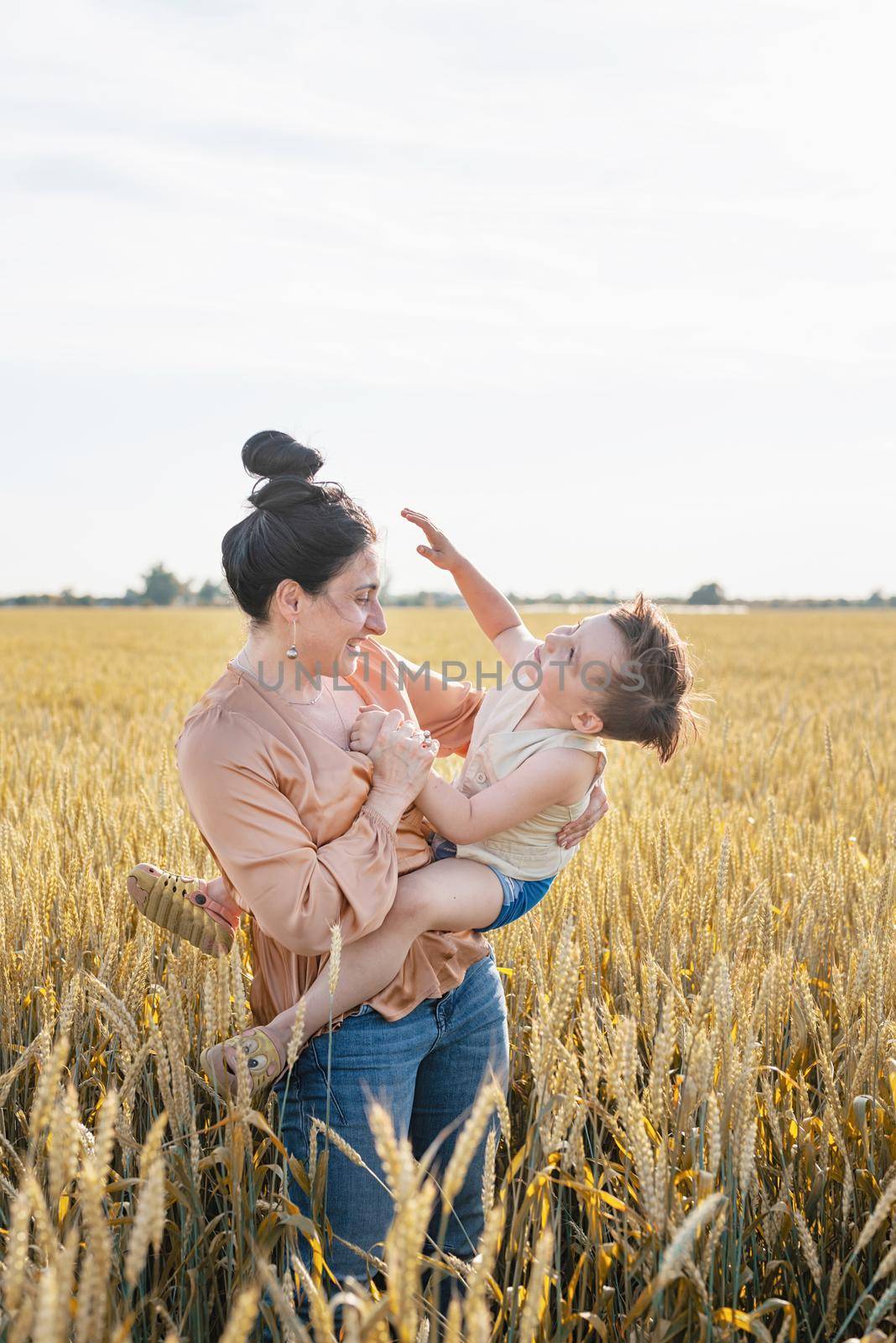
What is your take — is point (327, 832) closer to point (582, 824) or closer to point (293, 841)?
point (293, 841)

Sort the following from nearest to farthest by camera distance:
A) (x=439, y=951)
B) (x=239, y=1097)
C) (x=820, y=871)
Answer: (x=239, y=1097), (x=439, y=951), (x=820, y=871)

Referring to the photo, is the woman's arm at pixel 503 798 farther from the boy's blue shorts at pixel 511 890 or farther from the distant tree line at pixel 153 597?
the distant tree line at pixel 153 597

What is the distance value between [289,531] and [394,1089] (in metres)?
1.02

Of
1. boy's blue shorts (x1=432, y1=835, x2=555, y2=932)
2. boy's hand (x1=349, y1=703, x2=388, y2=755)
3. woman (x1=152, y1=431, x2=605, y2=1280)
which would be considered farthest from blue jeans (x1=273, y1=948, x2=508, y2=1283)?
boy's hand (x1=349, y1=703, x2=388, y2=755)

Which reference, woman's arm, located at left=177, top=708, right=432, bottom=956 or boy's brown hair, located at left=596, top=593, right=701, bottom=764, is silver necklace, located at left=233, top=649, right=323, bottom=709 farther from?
boy's brown hair, located at left=596, top=593, right=701, bottom=764

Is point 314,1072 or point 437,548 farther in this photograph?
point 437,548

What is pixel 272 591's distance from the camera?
6.29 feet

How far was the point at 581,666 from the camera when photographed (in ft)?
7.70

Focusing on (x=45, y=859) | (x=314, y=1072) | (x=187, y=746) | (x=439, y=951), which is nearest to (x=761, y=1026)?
(x=439, y=951)

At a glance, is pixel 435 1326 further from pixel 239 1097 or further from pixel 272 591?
pixel 272 591

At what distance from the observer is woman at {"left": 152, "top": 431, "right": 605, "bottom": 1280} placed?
175 cm

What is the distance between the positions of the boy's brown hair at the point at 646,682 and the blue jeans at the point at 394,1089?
60 centimetres

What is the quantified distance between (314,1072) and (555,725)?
88 cm

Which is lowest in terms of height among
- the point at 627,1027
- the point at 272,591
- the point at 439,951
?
the point at 439,951
